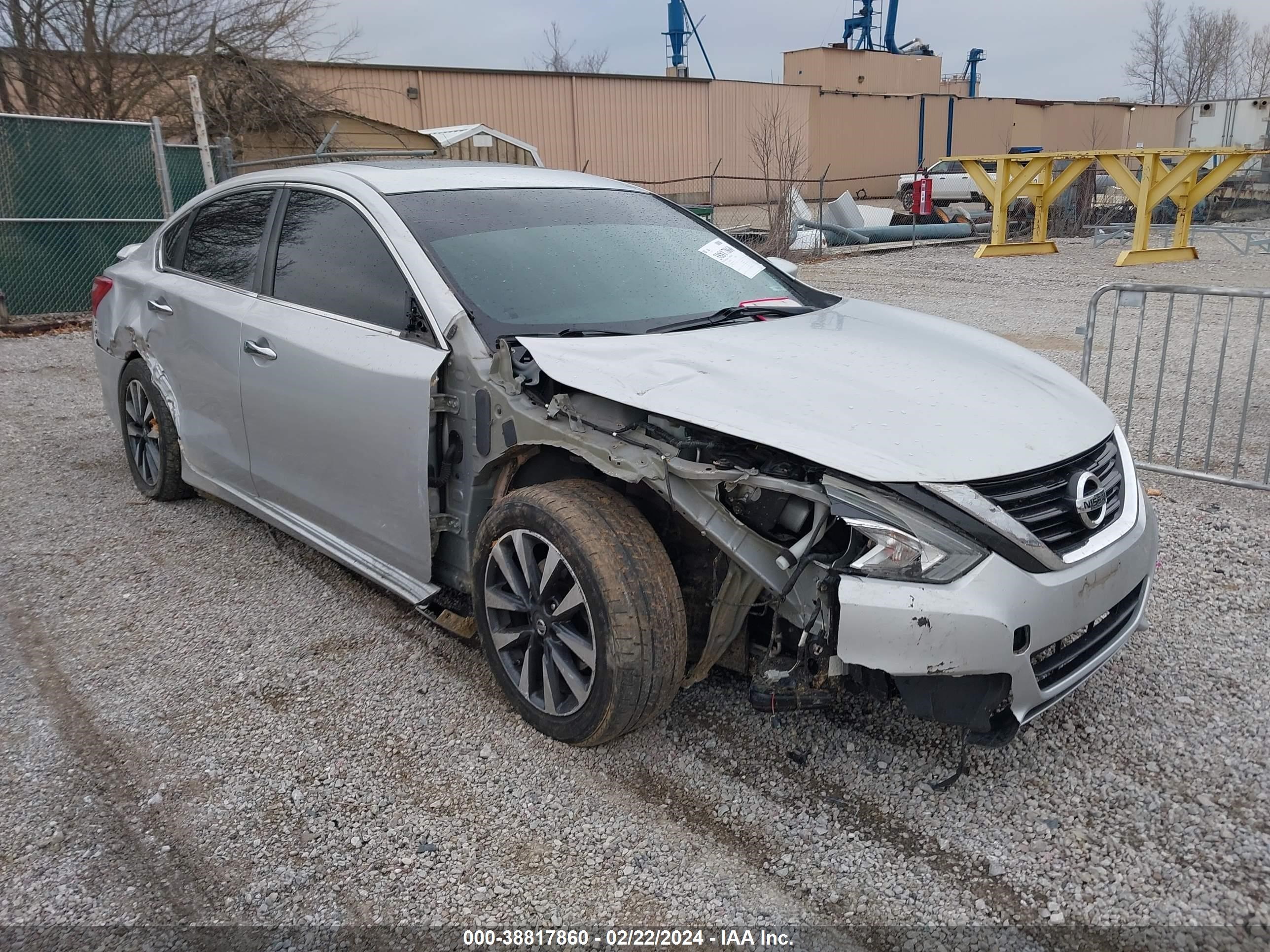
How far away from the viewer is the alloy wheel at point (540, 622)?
2766 millimetres

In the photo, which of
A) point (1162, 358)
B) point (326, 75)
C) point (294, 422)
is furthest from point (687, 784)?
point (326, 75)

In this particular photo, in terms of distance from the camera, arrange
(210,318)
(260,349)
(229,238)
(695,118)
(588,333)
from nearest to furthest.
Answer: (588,333)
(260,349)
(210,318)
(229,238)
(695,118)

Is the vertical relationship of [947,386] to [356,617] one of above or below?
above

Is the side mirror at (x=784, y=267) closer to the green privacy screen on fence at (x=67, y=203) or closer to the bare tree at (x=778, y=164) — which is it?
the green privacy screen on fence at (x=67, y=203)

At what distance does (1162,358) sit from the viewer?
5062mm

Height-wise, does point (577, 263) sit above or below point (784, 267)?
above

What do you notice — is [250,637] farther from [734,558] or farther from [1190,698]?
[1190,698]

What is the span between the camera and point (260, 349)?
384 centimetres

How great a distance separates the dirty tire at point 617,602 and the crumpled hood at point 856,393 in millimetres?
338

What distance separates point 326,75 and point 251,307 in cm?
2060

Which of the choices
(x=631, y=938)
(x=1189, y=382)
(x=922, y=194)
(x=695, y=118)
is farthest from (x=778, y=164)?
(x=631, y=938)

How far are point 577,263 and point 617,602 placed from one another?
58.0 inches

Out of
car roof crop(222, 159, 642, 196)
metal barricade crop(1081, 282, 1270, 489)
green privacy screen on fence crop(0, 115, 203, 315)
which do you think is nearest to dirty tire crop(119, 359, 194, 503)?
car roof crop(222, 159, 642, 196)

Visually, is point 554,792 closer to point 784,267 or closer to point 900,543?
point 900,543
